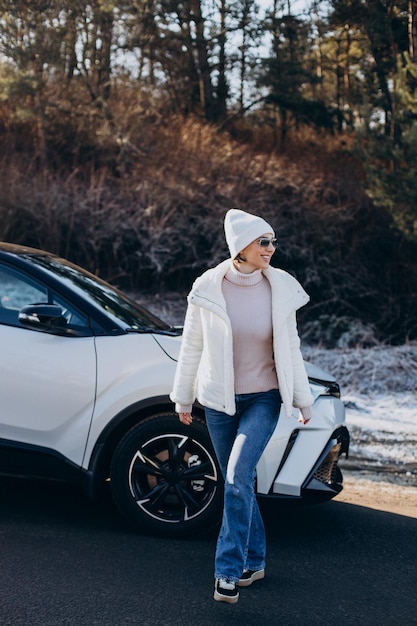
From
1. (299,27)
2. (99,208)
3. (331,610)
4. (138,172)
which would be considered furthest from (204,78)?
(331,610)

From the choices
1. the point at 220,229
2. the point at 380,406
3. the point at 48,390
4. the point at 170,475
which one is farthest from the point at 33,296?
the point at 220,229

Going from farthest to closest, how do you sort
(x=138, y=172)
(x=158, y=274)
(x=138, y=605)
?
1. (x=138, y=172)
2. (x=158, y=274)
3. (x=138, y=605)

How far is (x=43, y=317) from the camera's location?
4.95 metres

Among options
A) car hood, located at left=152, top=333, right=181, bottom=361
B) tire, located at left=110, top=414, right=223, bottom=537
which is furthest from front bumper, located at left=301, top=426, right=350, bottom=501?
car hood, located at left=152, top=333, right=181, bottom=361

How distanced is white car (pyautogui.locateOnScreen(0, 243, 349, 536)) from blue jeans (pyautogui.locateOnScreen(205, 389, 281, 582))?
2.10ft

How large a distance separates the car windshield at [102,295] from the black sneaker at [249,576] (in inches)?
65.3

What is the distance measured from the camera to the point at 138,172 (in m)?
16.2

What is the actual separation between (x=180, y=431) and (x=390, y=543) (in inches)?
56.6

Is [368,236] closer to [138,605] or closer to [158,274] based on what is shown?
[158,274]

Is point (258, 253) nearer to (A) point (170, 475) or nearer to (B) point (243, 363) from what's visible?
(B) point (243, 363)

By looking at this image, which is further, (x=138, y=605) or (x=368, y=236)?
(x=368, y=236)

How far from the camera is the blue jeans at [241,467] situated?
13.1 ft

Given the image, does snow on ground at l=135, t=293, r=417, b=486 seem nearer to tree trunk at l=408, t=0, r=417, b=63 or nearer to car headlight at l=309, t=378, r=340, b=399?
car headlight at l=309, t=378, r=340, b=399

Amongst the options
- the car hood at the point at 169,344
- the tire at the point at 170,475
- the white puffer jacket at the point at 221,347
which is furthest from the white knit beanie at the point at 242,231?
Answer: the tire at the point at 170,475
